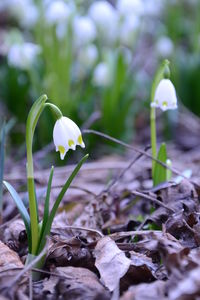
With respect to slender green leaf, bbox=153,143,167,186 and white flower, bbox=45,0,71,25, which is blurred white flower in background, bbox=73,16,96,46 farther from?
slender green leaf, bbox=153,143,167,186

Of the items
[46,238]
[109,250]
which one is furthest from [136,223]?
[46,238]

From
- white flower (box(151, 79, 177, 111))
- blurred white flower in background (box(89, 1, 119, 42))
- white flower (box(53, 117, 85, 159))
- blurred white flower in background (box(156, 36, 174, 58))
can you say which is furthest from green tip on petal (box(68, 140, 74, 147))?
blurred white flower in background (box(156, 36, 174, 58))

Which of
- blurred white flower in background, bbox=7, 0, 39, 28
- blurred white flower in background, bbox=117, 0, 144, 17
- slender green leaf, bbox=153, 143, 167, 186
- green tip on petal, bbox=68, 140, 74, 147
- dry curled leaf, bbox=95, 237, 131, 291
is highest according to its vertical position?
blurred white flower in background, bbox=117, 0, 144, 17

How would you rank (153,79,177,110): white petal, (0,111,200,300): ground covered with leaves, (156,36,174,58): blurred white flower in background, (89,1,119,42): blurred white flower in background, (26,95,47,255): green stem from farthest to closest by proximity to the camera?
(156,36,174,58): blurred white flower in background < (89,1,119,42): blurred white flower in background < (153,79,177,110): white petal < (26,95,47,255): green stem < (0,111,200,300): ground covered with leaves

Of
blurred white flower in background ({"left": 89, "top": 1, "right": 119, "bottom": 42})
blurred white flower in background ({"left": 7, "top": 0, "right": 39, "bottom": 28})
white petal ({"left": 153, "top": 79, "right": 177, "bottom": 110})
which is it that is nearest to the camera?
white petal ({"left": 153, "top": 79, "right": 177, "bottom": 110})

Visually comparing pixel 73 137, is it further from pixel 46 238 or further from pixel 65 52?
pixel 65 52

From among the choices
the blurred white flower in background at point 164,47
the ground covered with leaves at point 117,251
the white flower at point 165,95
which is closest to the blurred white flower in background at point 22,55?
the blurred white flower in background at point 164,47

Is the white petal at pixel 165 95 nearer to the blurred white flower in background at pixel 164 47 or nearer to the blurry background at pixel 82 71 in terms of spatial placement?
the blurry background at pixel 82 71
